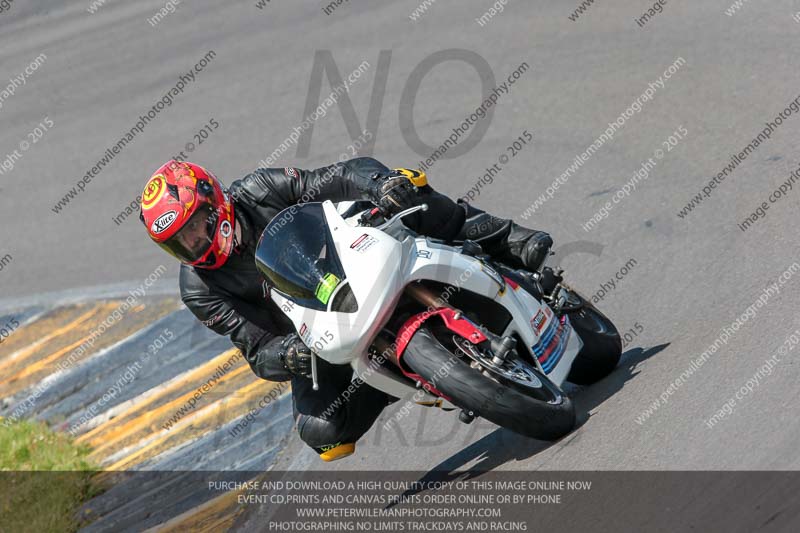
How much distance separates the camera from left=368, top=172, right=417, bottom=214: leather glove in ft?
19.4

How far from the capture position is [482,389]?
5246 mm

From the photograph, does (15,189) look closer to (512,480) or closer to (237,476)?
(237,476)

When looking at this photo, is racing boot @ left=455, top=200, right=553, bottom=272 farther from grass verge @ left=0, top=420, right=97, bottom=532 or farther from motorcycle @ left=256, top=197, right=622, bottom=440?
grass verge @ left=0, top=420, right=97, bottom=532

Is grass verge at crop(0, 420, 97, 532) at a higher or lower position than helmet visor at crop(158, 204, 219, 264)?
lower

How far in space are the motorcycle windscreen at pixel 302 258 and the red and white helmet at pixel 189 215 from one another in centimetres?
46

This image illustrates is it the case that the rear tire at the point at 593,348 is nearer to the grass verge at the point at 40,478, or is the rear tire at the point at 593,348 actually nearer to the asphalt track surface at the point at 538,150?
the asphalt track surface at the point at 538,150

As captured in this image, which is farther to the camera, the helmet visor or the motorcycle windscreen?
the helmet visor

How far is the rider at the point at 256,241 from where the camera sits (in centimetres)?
616

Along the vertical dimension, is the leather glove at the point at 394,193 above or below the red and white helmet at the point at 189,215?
above

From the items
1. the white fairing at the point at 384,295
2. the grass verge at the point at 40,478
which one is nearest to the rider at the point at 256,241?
the white fairing at the point at 384,295

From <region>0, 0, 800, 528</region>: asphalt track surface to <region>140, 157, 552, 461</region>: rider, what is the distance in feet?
2.36

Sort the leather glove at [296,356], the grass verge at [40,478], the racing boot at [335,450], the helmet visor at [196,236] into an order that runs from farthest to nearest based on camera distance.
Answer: the grass verge at [40,478] < the racing boot at [335,450] < the helmet visor at [196,236] < the leather glove at [296,356]

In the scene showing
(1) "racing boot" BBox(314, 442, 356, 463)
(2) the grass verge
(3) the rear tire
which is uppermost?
(3) the rear tire

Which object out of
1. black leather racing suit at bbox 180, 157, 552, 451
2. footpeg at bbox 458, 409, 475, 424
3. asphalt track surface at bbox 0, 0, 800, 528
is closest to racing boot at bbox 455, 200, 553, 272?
black leather racing suit at bbox 180, 157, 552, 451
